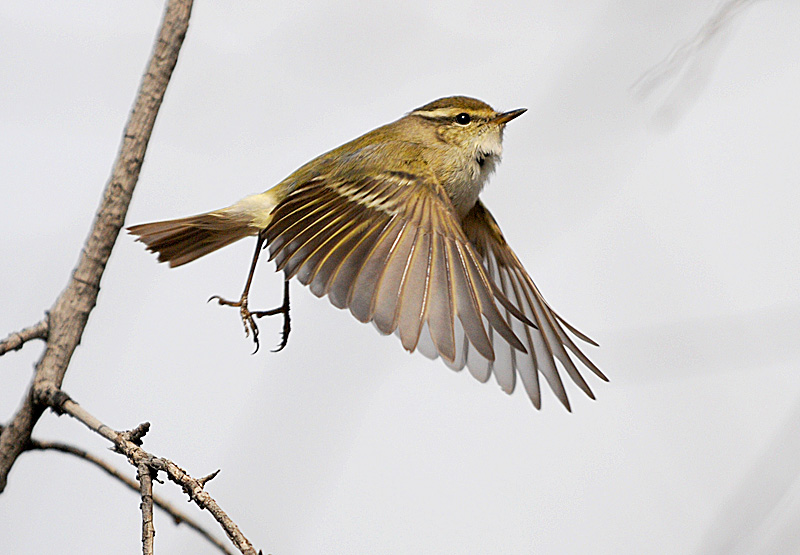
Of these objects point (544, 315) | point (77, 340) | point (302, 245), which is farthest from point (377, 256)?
point (544, 315)

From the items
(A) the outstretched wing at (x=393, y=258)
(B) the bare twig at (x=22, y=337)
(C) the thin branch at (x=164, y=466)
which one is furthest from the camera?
(A) the outstretched wing at (x=393, y=258)

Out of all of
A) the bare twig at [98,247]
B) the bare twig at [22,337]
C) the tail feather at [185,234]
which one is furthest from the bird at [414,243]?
the bare twig at [22,337]

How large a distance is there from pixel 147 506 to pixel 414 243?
1.16 meters

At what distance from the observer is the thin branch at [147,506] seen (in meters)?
1.15

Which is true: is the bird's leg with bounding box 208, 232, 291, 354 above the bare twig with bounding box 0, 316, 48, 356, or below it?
above

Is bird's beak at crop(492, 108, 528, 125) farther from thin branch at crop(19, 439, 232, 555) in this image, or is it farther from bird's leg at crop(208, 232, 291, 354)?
thin branch at crop(19, 439, 232, 555)

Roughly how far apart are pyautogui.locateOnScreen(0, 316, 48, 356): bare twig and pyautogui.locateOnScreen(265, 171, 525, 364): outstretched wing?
56 centimetres

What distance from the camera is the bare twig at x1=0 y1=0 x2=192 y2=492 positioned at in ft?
5.33

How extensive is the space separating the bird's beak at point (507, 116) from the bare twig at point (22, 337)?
1751 millimetres

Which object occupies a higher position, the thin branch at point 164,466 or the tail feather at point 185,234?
the tail feather at point 185,234

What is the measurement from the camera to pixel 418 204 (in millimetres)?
2449

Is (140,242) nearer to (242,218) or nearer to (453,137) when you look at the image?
(242,218)

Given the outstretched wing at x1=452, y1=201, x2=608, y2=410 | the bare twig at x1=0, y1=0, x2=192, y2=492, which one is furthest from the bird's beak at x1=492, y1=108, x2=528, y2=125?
the bare twig at x1=0, y1=0, x2=192, y2=492

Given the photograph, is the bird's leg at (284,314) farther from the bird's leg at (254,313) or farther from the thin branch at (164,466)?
the thin branch at (164,466)
